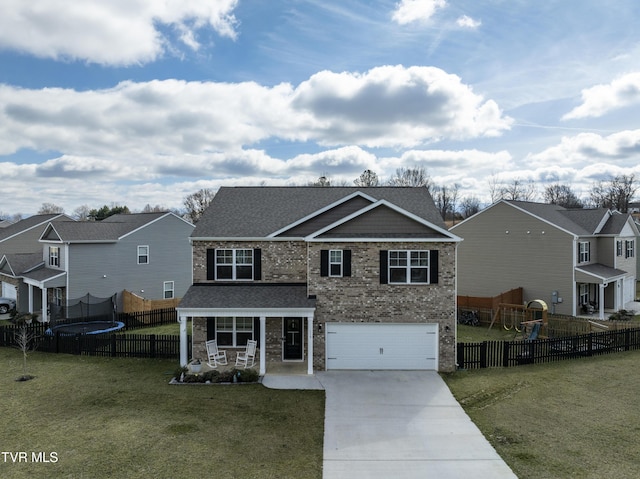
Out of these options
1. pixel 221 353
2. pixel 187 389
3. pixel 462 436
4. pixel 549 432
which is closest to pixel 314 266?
pixel 221 353

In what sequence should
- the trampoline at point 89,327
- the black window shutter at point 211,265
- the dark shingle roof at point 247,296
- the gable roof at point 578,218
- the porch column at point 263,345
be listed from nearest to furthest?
the porch column at point 263,345, the dark shingle roof at point 247,296, the black window shutter at point 211,265, the trampoline at point 89,327, the gable roof at point 578,218

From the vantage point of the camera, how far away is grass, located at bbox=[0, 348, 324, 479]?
10.5 meters

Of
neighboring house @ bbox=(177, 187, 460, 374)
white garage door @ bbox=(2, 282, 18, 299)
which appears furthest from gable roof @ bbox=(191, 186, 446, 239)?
white garage door @ bbox=(2, 282, 18, 299)

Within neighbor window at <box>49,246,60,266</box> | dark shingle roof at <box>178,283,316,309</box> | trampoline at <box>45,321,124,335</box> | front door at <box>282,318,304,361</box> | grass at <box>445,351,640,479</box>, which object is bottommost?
grass at <box>445,351,640,479</box>

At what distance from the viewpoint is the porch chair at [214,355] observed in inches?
730

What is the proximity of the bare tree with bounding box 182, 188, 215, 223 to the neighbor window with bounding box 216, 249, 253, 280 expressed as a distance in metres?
64.1

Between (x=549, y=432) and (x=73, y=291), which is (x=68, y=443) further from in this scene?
(x=73, y=291)

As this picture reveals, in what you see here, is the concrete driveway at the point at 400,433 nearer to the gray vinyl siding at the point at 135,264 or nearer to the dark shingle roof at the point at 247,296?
the dark shingle roof at the point at 247,296

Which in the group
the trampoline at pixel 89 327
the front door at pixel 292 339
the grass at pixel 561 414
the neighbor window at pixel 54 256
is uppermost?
the neighbor window at pixel 54 256

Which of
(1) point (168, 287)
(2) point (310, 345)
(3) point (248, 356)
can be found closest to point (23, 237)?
(1) point (168, 287)

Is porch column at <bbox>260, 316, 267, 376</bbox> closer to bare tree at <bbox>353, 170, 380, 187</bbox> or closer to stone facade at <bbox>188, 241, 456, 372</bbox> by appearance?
stone facade at <bbox>188, 241, 456, 372</bbox>

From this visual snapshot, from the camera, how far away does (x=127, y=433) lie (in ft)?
40.0

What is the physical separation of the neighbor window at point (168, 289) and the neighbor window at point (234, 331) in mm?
15776

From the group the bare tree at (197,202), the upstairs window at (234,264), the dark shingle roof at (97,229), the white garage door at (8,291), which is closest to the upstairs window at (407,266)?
the upstairs window at (234,264)
